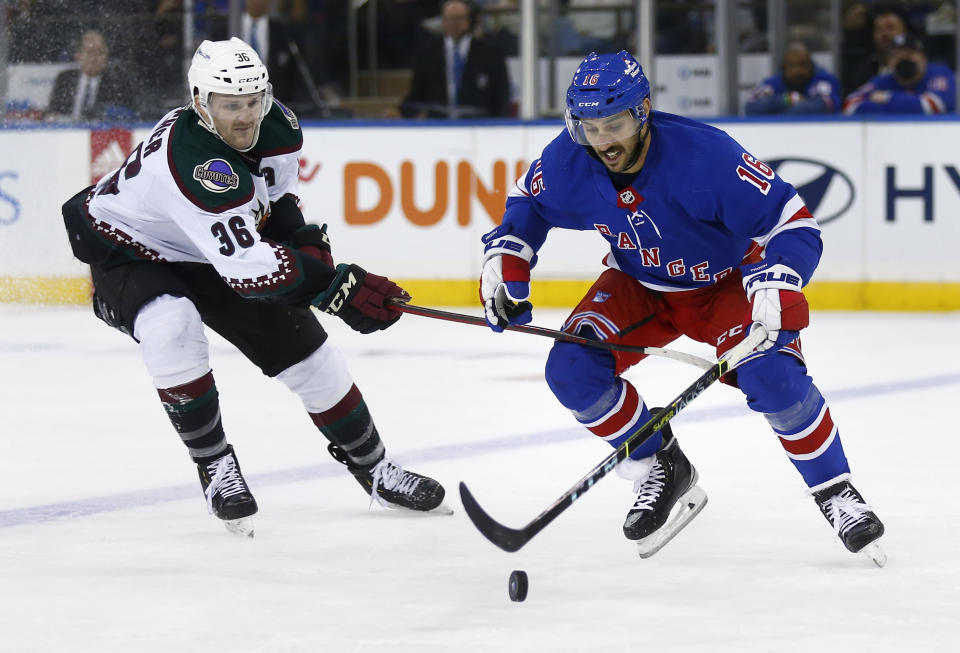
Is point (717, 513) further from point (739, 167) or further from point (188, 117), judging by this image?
point (188, 117)

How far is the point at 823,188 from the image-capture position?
6.87 meters

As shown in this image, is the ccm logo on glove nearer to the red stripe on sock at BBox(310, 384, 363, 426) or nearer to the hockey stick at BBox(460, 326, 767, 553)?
the red stripe on sock at BBox(310, 384, 363, 426)

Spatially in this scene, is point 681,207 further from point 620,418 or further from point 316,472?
point 316,472

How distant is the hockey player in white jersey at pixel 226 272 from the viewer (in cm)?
286

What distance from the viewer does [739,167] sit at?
8.89 ft

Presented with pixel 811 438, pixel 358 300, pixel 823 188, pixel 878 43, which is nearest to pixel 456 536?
pixel 358 300

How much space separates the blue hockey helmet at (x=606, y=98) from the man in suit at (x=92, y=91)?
5.12 meters

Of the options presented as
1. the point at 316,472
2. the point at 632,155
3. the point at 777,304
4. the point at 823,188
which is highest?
the point at 632,155

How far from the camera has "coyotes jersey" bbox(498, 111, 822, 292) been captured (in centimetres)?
270

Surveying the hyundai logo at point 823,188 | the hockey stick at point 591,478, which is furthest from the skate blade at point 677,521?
the hyundai logo at point 823,188

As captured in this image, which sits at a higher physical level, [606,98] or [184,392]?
[606,98]

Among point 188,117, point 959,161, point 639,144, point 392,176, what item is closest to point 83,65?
point 392,176

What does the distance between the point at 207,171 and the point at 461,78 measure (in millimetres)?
4682

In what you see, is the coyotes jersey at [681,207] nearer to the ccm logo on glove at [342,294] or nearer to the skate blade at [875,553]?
the ccm logo on glove at [342,294]
